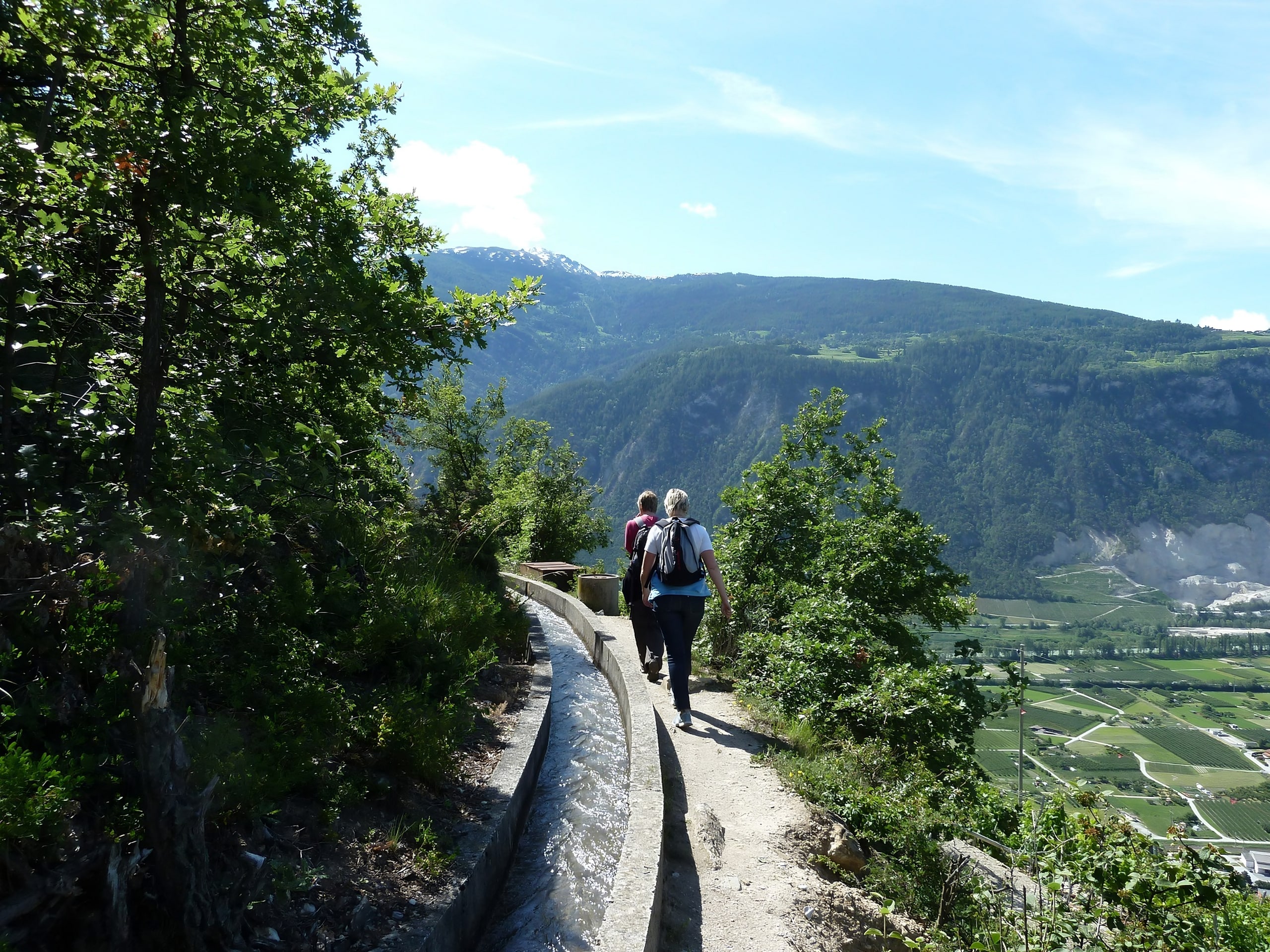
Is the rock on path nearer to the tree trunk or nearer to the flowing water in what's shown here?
the flowing water

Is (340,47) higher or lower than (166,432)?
higher

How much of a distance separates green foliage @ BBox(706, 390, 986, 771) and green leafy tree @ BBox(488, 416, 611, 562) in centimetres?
400

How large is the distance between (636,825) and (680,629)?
2.63m

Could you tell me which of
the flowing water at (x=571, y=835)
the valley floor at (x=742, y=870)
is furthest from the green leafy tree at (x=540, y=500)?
the valley floor at (x=742, y=870)

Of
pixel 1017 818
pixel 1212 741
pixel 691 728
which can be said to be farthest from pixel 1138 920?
pixel 1212 741

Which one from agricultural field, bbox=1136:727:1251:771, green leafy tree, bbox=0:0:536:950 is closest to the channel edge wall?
green leafy tree, bbox=0:0:536:950

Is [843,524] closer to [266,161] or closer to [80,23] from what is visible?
[266,161]

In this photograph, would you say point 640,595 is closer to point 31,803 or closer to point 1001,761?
point 31,803

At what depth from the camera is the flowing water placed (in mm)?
3828

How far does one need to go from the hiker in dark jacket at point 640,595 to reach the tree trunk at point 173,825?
18.5 ft

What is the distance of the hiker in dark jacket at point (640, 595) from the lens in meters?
8.09

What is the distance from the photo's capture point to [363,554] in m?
6.10

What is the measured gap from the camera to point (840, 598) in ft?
28.1

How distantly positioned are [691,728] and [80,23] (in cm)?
620
